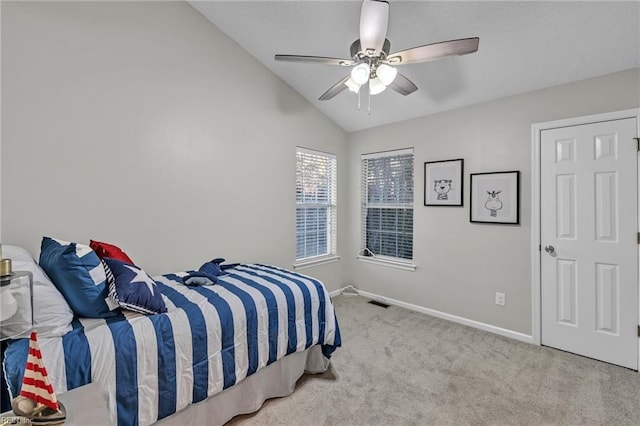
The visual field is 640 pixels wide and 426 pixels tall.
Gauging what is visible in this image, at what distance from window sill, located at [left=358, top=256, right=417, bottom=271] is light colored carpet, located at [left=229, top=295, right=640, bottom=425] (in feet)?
3.01

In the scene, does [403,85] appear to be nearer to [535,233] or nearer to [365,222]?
[535,233]

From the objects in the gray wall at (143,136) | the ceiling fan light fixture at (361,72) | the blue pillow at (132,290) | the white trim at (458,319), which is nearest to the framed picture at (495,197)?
the white trim at (458,319)

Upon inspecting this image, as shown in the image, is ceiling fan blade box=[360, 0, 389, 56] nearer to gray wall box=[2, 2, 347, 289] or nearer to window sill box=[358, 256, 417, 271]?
gray wall box=[2, 2, 347, 289]

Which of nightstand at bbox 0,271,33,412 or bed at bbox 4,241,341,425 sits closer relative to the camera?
nightstand at bbox 0,271,33,412

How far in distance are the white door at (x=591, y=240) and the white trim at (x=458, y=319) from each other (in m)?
0.20

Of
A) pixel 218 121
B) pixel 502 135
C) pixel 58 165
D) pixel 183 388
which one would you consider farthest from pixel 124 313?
pixel 502 135

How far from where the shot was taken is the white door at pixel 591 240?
235 centimetres

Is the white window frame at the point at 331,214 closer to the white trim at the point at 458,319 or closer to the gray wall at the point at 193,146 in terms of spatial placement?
the gray wall at the point at 193,146

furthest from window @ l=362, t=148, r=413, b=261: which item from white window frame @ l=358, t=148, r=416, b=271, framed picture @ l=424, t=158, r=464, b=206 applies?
framed picture @ l=424, t=158, r=464, b=206

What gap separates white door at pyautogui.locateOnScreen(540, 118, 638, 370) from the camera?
92.5 inches

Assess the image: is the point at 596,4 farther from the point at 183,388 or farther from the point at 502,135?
the point at 183,388

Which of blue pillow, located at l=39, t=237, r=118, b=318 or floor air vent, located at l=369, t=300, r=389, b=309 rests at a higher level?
blue pillow, located at l=39, t=237, r=118, b=318

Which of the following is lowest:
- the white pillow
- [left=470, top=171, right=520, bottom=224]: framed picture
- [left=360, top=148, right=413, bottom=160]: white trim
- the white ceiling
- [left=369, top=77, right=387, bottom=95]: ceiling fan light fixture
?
the white pillow

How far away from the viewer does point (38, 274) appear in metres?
1.42
